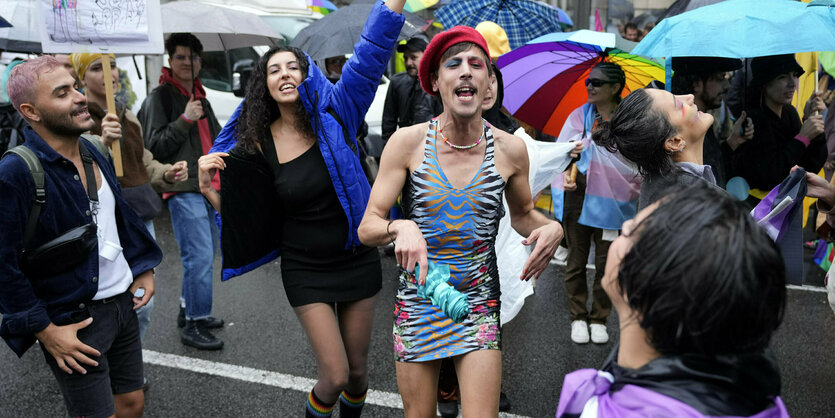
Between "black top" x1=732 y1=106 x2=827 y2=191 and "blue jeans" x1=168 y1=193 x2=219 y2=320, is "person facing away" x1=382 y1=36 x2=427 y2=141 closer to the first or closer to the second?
"blue jeans" x1=168 y1=193 x2=219 y2=320

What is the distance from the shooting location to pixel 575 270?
5113mm

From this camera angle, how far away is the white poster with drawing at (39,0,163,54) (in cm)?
395

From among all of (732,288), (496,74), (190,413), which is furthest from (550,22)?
(732,288)

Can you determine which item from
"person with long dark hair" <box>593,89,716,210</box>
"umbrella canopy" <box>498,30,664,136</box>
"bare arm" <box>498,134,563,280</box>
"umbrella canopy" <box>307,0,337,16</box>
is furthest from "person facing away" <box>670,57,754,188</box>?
"umbrella canopy" <box>307,0,337,16</box>

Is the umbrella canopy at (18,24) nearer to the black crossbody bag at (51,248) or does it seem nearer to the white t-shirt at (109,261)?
the white t-shirt at (109,261)

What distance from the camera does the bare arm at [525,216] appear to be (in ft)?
8.53

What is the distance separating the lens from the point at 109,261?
2971mm

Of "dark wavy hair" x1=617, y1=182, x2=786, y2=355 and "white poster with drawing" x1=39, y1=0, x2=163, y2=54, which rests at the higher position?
"white poster with drawing" x1=39, y1=0, x2=163, y2=54

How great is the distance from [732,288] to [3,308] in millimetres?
2514

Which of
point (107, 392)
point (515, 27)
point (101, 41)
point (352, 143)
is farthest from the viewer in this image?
point (515, 27)

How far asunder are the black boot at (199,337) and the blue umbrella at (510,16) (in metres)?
4.14

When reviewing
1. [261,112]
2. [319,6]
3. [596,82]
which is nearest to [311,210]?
[261,112]

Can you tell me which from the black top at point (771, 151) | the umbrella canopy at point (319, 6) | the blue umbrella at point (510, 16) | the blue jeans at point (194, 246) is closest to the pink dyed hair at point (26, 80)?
the blue jeans at point (194, 246)

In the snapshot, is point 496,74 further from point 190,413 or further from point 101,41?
point 190,413
